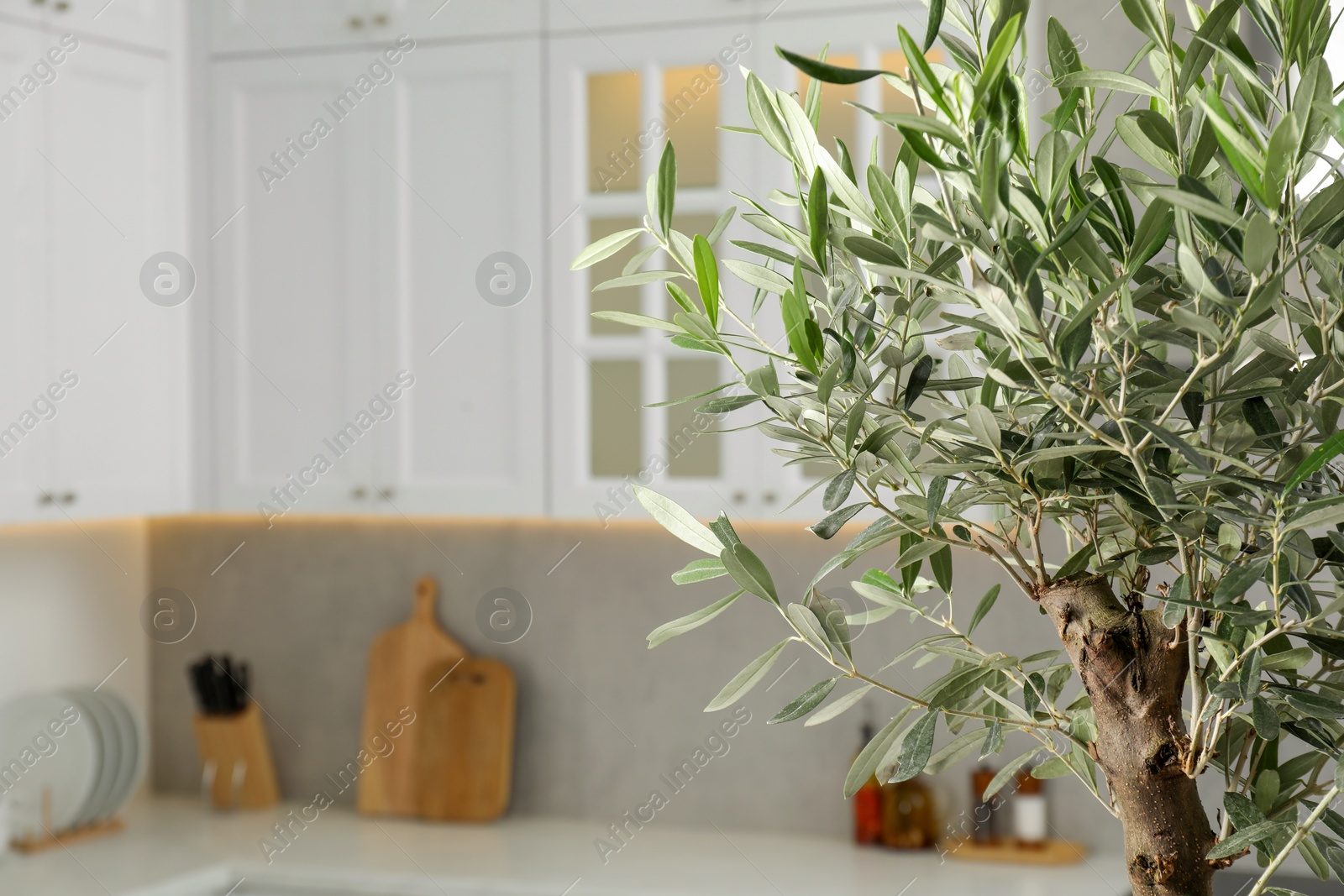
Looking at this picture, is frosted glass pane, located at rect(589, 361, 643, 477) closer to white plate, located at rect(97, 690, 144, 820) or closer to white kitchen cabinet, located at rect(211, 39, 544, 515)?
white kitchen cabinet, located at rect(211, 39, 544, 515)

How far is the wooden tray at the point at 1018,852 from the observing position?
Result: 223 centimetres

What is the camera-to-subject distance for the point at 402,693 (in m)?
2.68

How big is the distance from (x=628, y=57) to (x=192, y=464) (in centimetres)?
126

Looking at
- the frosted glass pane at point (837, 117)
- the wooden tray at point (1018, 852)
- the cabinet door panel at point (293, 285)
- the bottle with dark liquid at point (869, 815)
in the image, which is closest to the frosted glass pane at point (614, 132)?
the frosted glass pane at point (837, 117)

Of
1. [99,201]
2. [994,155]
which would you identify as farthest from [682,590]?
[994,155]

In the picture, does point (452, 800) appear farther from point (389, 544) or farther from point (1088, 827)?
point (1088, 827)

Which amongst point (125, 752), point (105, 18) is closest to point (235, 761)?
point (125, 752)

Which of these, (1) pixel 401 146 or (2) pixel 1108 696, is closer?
(2) pixel 1108 696

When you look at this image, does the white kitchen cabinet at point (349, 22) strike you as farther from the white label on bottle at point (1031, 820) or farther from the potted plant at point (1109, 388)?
the potted plant at point (1109, 388)

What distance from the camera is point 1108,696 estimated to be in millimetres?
566

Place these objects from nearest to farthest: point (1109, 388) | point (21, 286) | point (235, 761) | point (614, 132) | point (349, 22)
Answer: point (1109, 388) < point (21, 286) < point (614, 132) < point (349, 22) < point (235, 761)

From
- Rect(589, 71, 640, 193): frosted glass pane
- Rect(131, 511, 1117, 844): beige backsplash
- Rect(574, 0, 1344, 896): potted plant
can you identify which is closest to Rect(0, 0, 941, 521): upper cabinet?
Rect(589, 71, 640, 193): frosted glass pane

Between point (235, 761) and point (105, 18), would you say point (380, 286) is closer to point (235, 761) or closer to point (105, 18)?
point (105, 18)

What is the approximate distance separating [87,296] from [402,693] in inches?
41.2
